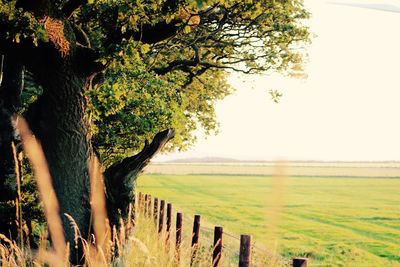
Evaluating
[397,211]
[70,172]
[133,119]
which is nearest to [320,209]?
[397,211]

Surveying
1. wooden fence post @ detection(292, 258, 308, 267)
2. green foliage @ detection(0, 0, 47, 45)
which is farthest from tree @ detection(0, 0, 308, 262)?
wooden fence post @ detection(292, 258, 308, 267)

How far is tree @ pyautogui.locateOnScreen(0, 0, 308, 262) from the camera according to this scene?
451 inches

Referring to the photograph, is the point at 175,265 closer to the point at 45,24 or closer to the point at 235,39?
the point at 45,24

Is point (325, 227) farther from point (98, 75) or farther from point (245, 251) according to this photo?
point (245, 251)

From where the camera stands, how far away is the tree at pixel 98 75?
1146cm

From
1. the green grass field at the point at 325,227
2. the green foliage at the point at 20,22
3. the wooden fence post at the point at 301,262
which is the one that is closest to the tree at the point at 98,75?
A: the green foliage at the point at 20,22

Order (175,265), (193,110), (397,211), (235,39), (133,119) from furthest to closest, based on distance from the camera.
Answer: (397,211) < (193,110) < (235,39) < (133,119) < (175,265)

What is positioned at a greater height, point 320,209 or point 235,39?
point 235,39

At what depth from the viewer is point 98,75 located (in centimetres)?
1384

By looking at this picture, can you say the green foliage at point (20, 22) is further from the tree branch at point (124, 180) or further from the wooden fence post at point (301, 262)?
the wooden fence post at point (301, 262)

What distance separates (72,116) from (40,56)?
1.31 meters

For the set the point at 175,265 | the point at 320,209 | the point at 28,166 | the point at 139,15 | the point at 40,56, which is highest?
the point at 139,15

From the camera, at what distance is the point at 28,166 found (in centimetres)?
1747

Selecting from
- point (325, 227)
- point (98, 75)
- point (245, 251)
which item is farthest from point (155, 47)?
point (325, 227)
